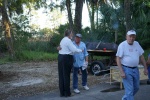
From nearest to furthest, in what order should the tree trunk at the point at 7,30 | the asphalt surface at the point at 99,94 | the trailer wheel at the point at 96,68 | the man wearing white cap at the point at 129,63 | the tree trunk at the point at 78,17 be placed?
the man wearing white cap at the point at 129,63 < the asphalt surface at the point at 99,94 < the trailer wheel at the point at 96,68 < the tree trunk at the point at 78,17 < the tree trunk at the point at 7,30

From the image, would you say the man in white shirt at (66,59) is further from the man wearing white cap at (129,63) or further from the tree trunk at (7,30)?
the tree trunk at (7,30)

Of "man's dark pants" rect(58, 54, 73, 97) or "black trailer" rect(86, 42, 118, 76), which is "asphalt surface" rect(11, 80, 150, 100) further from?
"black trailer" rect(86, 42, 118, 76)

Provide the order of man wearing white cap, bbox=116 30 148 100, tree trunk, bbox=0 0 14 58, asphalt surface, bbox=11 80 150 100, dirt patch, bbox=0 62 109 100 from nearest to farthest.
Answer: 1. man wearing white cap, bbox=116 30 148 100
2. asphalt surface, bbox=11 80 150 100
3. dirt patch, bbox=0 62 109 100
4. tree trunk, bbox=0 0 14 58

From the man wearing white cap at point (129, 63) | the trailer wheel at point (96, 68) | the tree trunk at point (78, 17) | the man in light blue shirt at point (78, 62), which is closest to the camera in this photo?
the man wearing white cap at point (129, 63)

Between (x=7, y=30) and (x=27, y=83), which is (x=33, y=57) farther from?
(x=27, y=83)

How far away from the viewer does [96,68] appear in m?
12.2

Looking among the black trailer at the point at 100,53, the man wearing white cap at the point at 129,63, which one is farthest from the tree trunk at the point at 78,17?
the man wearing white cap at the point at 129,63

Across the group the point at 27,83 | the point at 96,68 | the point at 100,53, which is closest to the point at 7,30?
the point at 100,53

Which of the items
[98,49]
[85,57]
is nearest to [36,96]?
[85,57]

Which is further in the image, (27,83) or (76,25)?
(76,25)

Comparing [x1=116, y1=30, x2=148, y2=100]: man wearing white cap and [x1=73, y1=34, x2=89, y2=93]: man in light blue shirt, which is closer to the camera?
[x1=116, y1=30, x2=148, y2=100]: man wearing white cap

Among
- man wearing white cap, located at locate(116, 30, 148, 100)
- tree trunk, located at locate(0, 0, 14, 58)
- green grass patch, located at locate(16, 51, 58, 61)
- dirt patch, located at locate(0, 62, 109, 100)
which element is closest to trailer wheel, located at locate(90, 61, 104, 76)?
dirt patch, located at locate(0, 62, 109, 100)

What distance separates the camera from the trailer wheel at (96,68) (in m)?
12.0

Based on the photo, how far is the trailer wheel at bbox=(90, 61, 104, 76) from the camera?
39.4 feet
